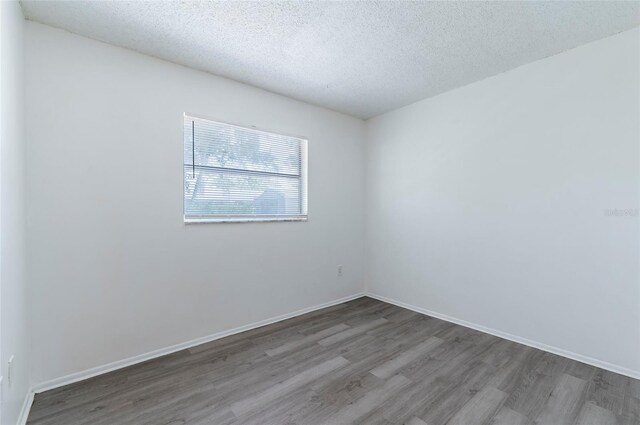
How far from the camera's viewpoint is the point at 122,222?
2215mm

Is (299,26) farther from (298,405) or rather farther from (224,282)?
(298,405)

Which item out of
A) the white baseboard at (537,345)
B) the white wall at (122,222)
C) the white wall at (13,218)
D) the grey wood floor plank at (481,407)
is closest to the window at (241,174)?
the white wall at (122,222)

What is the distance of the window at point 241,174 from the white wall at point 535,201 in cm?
141

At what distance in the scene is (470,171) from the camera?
2.95m

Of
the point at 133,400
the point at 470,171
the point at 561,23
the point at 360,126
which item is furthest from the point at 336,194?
the point at 133,400

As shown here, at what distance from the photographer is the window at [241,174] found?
2.63 m

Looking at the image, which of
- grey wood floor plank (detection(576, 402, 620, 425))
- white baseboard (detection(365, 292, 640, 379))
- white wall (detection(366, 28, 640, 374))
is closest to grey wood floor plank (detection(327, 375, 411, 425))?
grey wood floor plank (detection(576, 402, 620, 425))

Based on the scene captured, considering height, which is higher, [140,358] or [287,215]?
[287,215]

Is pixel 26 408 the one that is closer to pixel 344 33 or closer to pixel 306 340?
pixel 306 340

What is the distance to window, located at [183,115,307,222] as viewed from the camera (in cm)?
263

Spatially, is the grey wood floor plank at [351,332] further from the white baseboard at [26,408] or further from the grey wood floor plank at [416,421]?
the white baseboard at [26,408]

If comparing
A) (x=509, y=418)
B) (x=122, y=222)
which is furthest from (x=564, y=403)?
(x=122, y=222)

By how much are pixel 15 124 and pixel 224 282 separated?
1.86 meters

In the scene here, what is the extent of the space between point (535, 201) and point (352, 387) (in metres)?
2.25
